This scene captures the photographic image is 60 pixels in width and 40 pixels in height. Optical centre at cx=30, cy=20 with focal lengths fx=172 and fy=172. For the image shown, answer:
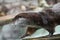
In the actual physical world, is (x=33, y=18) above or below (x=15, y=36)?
above

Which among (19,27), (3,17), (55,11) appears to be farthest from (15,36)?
(55,11)

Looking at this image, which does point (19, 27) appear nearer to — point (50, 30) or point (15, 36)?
point (15, 36)

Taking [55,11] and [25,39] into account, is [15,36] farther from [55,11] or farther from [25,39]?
[55,11]

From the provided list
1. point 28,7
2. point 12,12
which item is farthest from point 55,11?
point 12,12

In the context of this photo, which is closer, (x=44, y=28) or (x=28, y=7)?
(x=44, y=28)

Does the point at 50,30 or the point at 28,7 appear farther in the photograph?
the point at 28,7

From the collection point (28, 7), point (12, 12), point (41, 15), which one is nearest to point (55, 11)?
point (41, 15)

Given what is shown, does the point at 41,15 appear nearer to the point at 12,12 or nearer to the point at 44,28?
the point at 44,28

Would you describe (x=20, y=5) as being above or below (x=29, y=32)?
above
